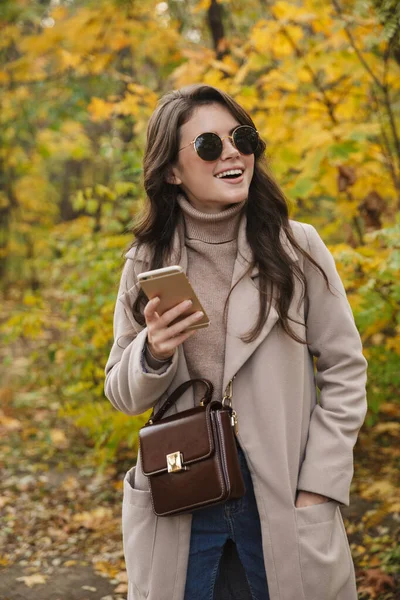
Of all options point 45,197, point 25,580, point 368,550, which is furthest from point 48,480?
point 45,197

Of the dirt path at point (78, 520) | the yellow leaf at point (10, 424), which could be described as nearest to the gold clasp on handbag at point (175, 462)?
the dirt path at point (78, 520)

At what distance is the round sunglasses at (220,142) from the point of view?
1.94 meters

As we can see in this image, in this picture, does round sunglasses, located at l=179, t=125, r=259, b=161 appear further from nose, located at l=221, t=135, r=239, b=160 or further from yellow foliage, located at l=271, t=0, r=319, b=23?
yellow foliage, located at l=271, t=0, r=319, b=23

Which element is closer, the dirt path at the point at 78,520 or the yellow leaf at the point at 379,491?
the dirt path at the point at 78,520

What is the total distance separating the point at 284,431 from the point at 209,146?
0.86 metres

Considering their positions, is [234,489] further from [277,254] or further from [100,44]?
[100,44]

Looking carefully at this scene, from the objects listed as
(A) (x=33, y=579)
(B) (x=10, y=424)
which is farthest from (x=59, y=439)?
(A) (x=33, y=579)

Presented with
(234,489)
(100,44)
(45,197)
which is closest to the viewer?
(234,489)

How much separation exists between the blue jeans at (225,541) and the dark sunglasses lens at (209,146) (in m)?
0.89

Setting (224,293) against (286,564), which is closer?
(286,564)

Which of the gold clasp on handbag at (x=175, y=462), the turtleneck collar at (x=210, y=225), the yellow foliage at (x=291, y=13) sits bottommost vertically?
the gold clasp on handbag at (x=175, y=462)

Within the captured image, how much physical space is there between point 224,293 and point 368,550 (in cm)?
225

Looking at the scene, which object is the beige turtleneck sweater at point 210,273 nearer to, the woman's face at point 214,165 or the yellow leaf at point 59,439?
the woman's face at point 214,165

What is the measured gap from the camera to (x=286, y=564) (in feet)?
5.98
